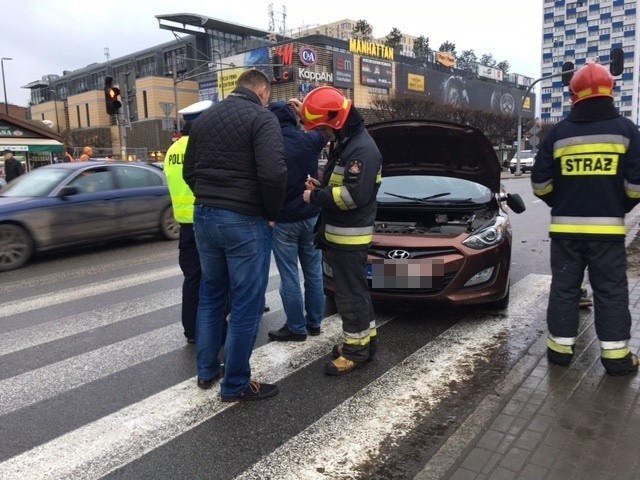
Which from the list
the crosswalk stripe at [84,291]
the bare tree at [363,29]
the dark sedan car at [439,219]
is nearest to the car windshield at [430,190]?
the dark sedan car at [439,219]

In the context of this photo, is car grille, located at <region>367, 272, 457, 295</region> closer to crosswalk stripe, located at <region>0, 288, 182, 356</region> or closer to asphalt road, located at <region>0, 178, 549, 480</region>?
asphalt road, located at <region>0, 178, 549, 480</region>

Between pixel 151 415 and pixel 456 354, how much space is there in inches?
92.1

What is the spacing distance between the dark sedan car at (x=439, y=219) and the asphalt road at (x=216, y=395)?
1.36 feet

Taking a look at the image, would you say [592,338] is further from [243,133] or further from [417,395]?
[243,133]

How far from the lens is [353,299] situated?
3930 mm

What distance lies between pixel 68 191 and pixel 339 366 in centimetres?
646

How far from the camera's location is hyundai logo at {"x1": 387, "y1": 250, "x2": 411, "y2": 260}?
15.8 feet

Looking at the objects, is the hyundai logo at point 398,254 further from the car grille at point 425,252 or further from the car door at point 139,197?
the car door at point 139,197

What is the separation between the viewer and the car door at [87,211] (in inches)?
335

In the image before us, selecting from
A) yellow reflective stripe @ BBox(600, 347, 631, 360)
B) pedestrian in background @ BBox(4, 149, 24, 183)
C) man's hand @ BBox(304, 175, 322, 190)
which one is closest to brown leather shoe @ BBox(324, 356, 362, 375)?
man's hand @ BBox(304, 175, 322, 190)

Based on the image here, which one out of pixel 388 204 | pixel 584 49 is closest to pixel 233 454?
pixel 388 204

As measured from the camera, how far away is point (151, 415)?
341cm

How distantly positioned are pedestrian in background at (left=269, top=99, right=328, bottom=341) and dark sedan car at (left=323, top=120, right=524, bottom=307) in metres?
0.49

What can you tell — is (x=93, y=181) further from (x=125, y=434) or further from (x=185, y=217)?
(x=125, y=434)
